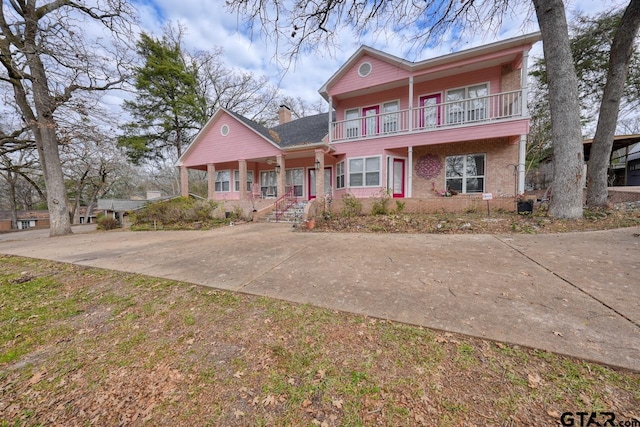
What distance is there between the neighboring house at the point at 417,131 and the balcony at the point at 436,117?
4 centimetres

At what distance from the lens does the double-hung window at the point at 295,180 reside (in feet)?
48.6

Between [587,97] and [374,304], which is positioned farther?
[587,97]

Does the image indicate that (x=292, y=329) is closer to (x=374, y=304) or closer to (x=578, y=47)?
(x=374, y=304)

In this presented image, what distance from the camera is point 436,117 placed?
1067 centimetres

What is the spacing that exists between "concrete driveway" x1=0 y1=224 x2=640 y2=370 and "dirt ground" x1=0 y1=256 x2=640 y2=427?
27 centimetres

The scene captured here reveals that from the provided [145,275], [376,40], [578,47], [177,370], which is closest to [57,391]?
[177,370]

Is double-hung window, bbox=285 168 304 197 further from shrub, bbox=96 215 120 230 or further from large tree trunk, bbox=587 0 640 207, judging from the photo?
large tree trunk, bbox=587 0 640 207

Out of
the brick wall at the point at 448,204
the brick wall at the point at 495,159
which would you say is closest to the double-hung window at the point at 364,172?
the brick wall at the point at 448,204

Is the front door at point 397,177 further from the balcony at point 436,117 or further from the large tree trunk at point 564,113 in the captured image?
the large tree trunk at point 564,113

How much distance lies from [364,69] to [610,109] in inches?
349

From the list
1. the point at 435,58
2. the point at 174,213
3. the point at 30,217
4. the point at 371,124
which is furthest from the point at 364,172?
the point at 30,217

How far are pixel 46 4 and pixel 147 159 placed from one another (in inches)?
495

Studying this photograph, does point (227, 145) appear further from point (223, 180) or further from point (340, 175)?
point (340, 175)

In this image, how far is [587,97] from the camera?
14195mm
